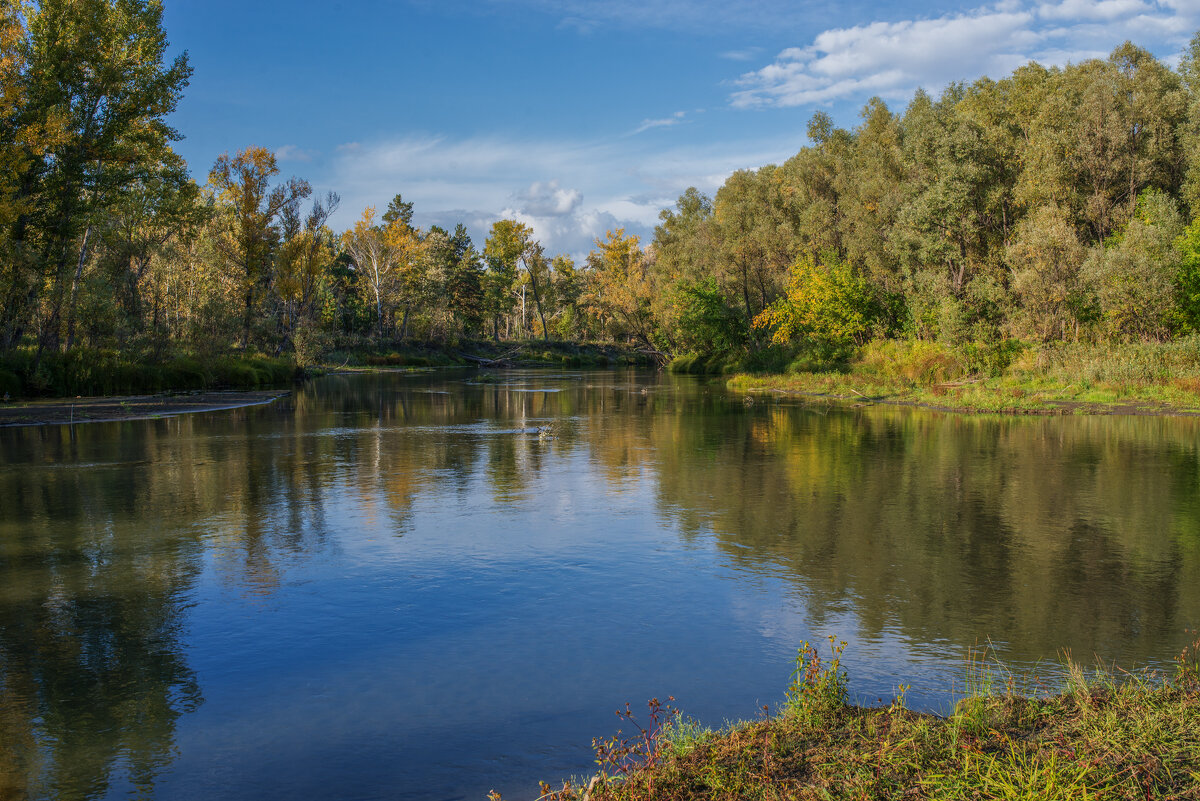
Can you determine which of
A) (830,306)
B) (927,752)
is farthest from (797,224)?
(927,752)

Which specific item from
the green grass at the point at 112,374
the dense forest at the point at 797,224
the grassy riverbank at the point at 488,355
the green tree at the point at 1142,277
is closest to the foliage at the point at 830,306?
the dense forest at the point at 797,224

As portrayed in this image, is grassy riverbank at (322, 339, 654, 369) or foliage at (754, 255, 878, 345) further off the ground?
foliage at (754, 255, 878, 345)

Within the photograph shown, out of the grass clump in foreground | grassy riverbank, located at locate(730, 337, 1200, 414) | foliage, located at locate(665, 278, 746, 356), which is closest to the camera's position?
the grass clump in foreground

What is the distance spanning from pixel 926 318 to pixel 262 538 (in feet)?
141

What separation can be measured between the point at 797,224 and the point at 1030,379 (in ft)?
103

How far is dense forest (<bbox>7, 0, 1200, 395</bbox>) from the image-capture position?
33.6 metres

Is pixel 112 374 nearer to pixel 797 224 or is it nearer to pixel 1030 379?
pixel 1030 379

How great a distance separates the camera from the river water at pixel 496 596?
622 cm

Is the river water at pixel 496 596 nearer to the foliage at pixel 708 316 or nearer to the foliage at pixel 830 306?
the foliage at pixel 830 306

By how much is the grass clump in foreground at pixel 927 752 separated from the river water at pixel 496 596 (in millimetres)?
736

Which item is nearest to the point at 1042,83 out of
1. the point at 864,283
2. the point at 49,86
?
the point at 864,283

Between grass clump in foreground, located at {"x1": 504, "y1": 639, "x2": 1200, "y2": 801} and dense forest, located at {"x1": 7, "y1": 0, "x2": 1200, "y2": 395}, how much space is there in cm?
3231

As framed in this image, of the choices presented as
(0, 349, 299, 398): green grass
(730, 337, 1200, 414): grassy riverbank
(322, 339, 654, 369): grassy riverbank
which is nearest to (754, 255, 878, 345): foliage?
(730, 337, 1200, 414): grassy riverbank

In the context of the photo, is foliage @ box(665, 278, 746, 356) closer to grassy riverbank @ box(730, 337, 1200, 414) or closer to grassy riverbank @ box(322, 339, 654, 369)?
grassy riverbank @ box(730, 337, 1200, 414)
